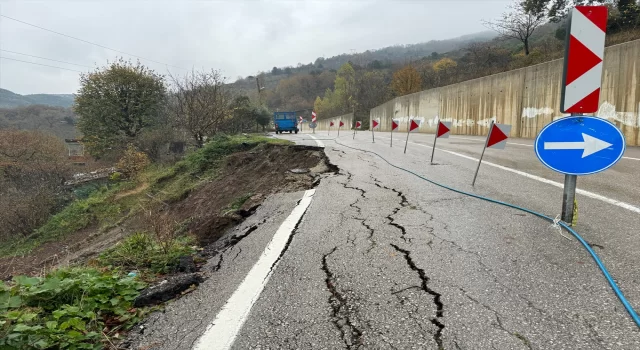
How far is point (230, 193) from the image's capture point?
1201cm

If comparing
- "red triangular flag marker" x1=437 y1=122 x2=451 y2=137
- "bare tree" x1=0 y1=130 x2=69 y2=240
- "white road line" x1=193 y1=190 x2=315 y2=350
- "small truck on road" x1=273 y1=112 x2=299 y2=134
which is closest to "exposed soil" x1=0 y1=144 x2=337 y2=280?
"white road line" x1=193 y1=190 x2=315 y2=350

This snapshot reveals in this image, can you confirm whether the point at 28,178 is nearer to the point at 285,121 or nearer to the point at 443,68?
the point at 285,121

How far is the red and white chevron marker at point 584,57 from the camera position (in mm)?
3488

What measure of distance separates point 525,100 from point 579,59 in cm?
1773

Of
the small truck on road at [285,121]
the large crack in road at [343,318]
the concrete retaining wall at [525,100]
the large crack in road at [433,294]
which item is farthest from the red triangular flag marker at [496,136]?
the small truck on road at [285,121]

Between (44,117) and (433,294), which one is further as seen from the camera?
(44,117)

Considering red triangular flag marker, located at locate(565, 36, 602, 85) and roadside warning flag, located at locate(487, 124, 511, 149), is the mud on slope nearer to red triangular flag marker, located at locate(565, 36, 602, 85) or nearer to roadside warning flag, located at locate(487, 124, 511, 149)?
roadside warning flag, located at locate(487, 124, 511, 149)

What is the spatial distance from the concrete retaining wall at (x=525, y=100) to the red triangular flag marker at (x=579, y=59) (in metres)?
12.1

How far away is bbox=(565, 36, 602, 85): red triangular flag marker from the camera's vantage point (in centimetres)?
353

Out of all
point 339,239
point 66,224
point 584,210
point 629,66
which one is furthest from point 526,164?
point 66,224

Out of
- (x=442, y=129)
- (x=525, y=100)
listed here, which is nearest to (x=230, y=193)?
(x=442, y=129)

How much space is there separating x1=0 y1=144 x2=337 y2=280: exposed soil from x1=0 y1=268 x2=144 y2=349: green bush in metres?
2.86

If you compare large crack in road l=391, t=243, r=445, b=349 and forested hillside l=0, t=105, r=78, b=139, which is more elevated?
forested hillside l=0, t=105, r=78, b=139

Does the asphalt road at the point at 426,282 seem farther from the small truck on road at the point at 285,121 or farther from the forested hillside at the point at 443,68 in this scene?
the small truck on road at the point at 285,121
